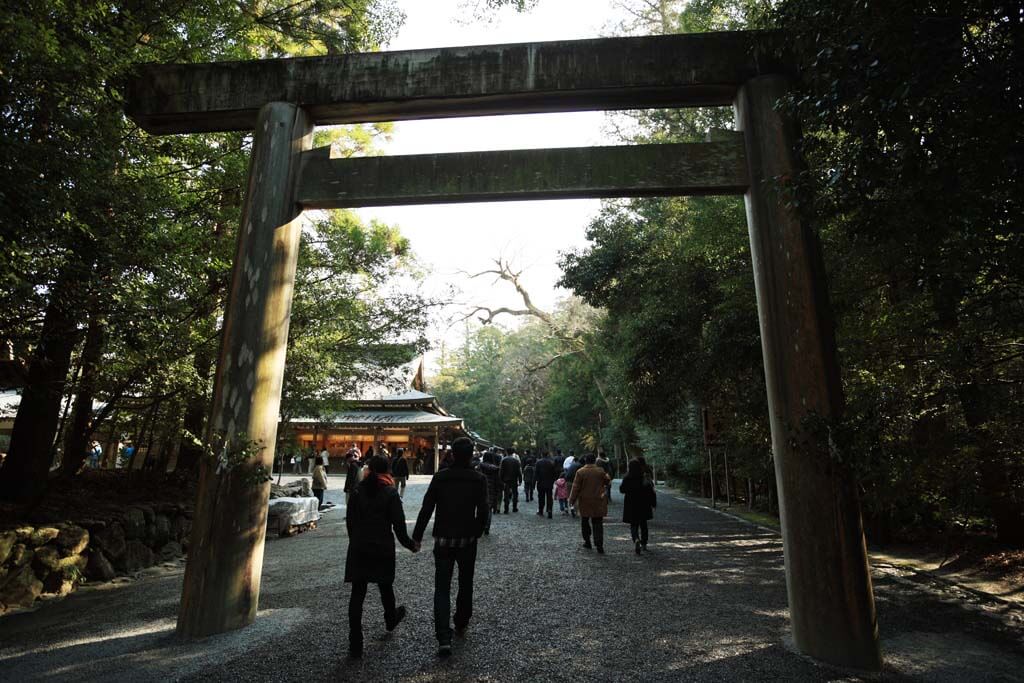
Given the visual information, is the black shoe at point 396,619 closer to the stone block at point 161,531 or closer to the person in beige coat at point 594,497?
the person in beige coat at point 594,497

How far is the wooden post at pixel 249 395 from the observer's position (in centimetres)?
404

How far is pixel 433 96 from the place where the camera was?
15.6 feet

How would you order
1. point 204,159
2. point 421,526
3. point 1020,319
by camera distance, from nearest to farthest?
point 1020,319 < point 421,526 < point 204,159

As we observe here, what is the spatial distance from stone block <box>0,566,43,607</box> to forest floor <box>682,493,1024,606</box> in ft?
34.1

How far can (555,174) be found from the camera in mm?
4441

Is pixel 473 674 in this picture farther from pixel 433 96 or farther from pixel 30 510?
pixel 30 510

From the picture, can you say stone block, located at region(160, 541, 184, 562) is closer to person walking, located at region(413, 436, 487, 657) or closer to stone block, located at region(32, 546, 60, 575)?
stone block, located at region(32, 546, 60, 575)

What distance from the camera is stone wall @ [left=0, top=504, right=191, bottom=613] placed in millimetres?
5426

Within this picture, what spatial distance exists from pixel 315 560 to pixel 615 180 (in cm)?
662

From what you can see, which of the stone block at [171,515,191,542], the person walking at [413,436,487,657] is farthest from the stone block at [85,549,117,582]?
the person walking at [413,436,487,657]

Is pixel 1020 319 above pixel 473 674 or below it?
above

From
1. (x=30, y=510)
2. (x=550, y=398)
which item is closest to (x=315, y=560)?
(x=30, y=510)

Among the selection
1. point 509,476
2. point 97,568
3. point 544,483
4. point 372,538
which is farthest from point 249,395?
point 544,483

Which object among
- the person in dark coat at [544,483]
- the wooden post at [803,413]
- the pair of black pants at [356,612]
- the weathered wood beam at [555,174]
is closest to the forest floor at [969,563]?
the wooden post at [803,413]
